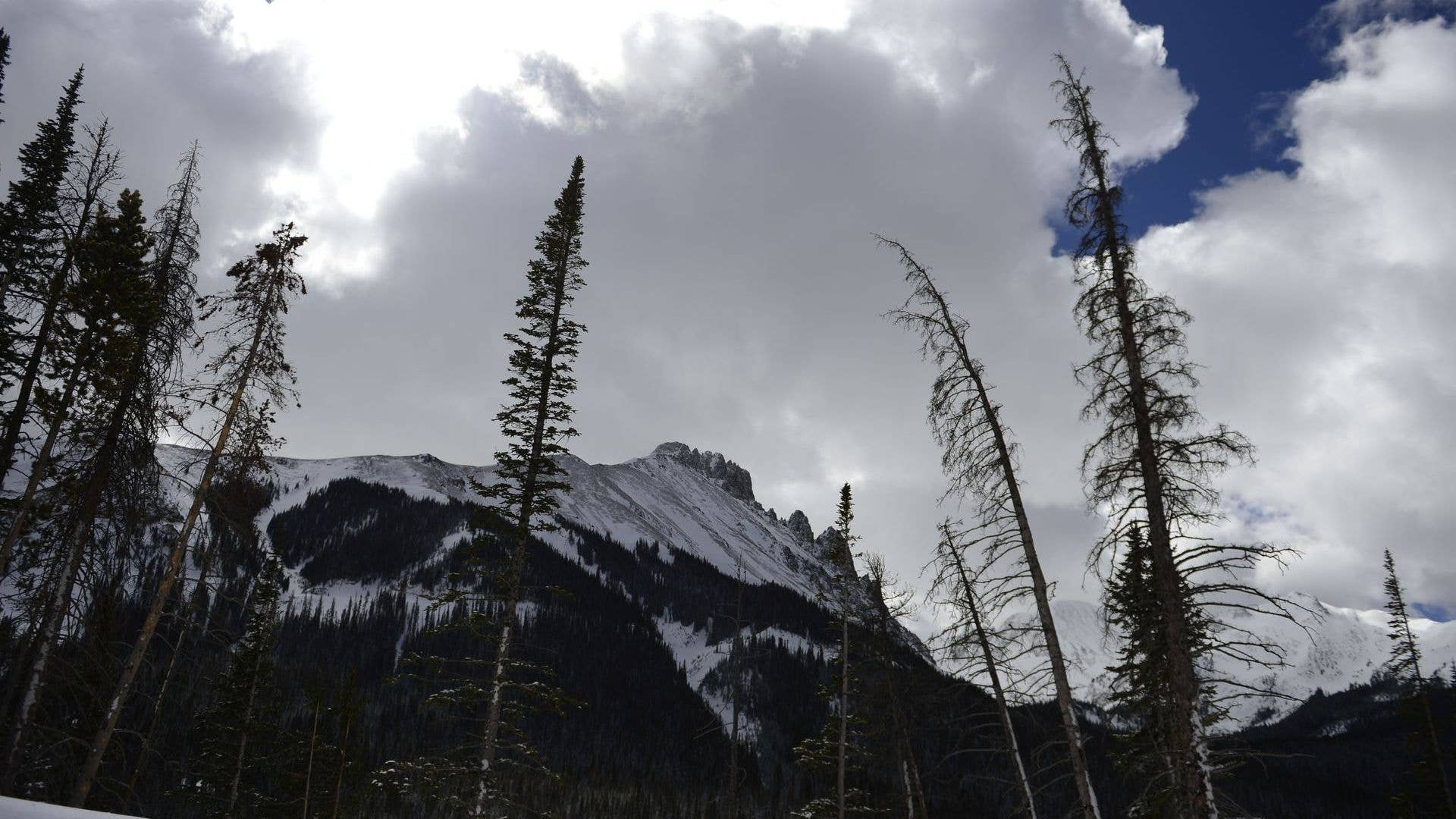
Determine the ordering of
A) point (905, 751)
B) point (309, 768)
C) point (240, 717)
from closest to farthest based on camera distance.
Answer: point (905, 751)
point (240, 717)
point (309, 768)

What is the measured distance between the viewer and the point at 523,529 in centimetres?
1962

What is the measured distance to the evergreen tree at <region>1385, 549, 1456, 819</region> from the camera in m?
35.6

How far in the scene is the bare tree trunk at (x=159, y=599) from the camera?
13.2 m

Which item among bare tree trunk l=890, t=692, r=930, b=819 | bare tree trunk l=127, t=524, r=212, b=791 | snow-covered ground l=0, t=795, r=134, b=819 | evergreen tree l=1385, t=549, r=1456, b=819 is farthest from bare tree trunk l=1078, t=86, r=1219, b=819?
evergreen tree l=1385, t=549, r=1456, b=819

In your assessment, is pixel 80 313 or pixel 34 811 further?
pixel 80 313

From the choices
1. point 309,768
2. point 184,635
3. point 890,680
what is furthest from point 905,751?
point 309,768

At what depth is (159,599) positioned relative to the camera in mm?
14336

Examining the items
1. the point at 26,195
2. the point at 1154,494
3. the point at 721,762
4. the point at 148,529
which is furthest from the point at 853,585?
the point at 721,762

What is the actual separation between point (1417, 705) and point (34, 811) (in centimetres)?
5324

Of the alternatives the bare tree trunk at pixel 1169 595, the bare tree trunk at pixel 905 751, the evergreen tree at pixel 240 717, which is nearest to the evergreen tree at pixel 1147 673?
the bare tree trunk at pixel 1169 595

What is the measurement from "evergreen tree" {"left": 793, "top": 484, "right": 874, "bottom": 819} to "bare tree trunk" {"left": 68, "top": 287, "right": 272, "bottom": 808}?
1720 cm

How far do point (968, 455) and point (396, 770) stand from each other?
16.6m

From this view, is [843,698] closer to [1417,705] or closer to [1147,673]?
[1147,673]

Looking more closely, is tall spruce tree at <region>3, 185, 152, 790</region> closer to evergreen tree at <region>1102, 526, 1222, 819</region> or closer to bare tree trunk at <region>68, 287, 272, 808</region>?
bare tree trunk at <region>68, 287, 272, 808</region>
